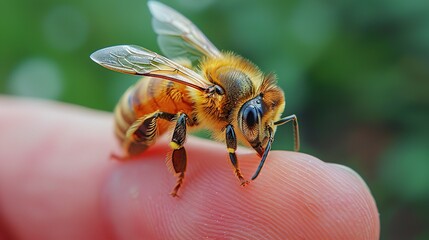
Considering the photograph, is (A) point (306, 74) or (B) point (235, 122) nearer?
(B) point (235, 122)

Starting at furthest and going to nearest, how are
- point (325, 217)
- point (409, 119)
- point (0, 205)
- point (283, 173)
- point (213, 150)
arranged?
point (409, 119) < point (0, 205) < point (213, 150) < point (283, 173) < point (325, 217)

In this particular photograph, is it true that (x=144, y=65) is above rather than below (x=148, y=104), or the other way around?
above

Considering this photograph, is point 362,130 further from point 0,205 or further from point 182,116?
point 0,205

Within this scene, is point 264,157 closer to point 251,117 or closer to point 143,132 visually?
point 251,117

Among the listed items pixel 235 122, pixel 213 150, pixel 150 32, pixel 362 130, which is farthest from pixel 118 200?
pixel 362 130

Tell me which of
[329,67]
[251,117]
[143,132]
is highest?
[251,117]

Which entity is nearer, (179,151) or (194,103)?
(179,151)

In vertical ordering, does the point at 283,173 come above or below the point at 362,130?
above

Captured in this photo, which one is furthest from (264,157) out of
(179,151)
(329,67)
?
(329,67)
